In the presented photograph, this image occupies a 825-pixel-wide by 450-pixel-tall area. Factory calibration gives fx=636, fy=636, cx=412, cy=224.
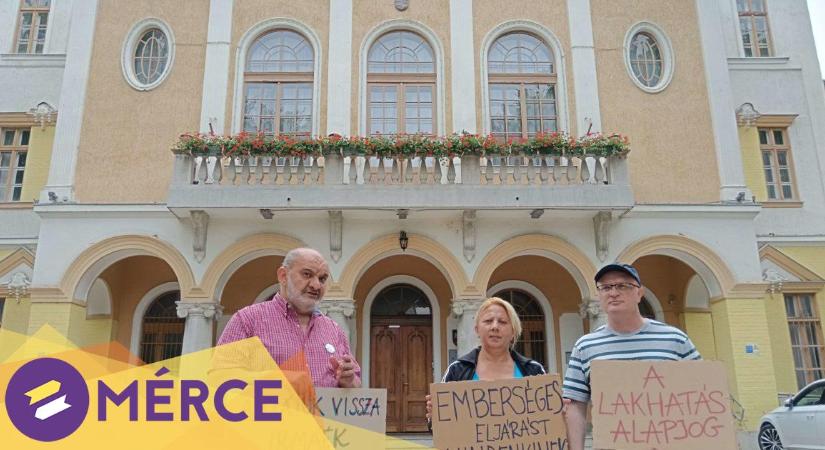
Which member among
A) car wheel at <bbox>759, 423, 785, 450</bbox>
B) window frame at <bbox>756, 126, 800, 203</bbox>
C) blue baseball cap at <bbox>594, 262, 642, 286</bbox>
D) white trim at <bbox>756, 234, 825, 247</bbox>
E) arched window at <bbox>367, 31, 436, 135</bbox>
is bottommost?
car wheel at <bbox>759, 423, 785, 450</bbox>

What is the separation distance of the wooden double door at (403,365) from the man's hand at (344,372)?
10898mm

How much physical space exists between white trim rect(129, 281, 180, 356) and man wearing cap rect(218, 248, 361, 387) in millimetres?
11744

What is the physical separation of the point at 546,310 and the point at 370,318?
13.4 ft

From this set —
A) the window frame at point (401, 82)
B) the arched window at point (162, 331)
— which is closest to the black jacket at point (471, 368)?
the window frame at point (401, 82)

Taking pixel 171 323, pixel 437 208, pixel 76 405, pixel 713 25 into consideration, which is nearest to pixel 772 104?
pixel 713 25

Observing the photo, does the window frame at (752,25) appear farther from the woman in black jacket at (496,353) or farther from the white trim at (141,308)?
the white trim at (141,308)

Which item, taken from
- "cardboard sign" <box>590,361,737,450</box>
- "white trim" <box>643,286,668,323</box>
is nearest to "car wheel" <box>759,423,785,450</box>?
"white trim" <box>643,286,668,323</box>

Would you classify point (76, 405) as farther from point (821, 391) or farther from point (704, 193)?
point (704, 193)

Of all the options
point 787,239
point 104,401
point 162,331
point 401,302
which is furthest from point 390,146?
point 787,239

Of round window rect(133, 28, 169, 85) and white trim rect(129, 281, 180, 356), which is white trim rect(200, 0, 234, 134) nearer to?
round window rect(133, 28, 169, 85)

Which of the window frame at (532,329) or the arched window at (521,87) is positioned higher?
the arched window at (521,87)

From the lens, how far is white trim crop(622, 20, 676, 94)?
13898 millimetres

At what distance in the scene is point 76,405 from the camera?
10.8ft

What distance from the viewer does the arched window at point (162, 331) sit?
47.6 ft
